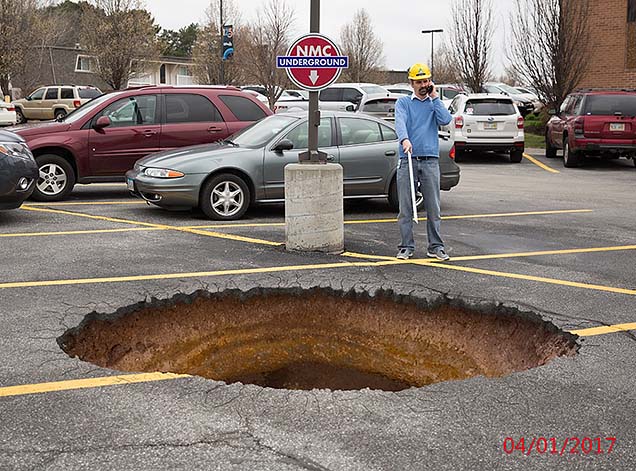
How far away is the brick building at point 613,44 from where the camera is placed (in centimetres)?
2466

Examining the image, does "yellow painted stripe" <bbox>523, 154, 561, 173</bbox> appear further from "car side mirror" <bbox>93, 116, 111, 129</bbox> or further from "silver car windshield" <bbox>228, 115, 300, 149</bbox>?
"car side mirror" <bbox>93, 116, 111, 129</bbox>

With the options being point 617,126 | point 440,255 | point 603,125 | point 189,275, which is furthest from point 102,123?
point 617,126

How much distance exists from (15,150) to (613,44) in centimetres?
2127

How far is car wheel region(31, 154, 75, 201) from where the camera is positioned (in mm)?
11117

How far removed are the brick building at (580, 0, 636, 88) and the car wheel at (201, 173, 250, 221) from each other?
1898 centimetres

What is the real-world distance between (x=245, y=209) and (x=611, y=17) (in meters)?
19.4

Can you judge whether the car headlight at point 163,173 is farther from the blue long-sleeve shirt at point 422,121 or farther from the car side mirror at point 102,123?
the blue long-sleeve shirt at point 422,121

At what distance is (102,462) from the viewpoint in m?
3.37

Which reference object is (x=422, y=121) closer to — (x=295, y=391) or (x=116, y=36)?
(x=295, y=391)

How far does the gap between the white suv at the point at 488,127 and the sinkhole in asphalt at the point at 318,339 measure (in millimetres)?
14073

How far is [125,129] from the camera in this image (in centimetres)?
1158

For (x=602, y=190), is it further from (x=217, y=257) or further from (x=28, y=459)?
(x=28, y=459)

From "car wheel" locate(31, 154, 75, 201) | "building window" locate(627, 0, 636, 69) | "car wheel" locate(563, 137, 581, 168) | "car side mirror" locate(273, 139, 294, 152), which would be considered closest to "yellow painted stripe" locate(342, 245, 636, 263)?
"car side mirror" locate(273, 139, 294, 152)
